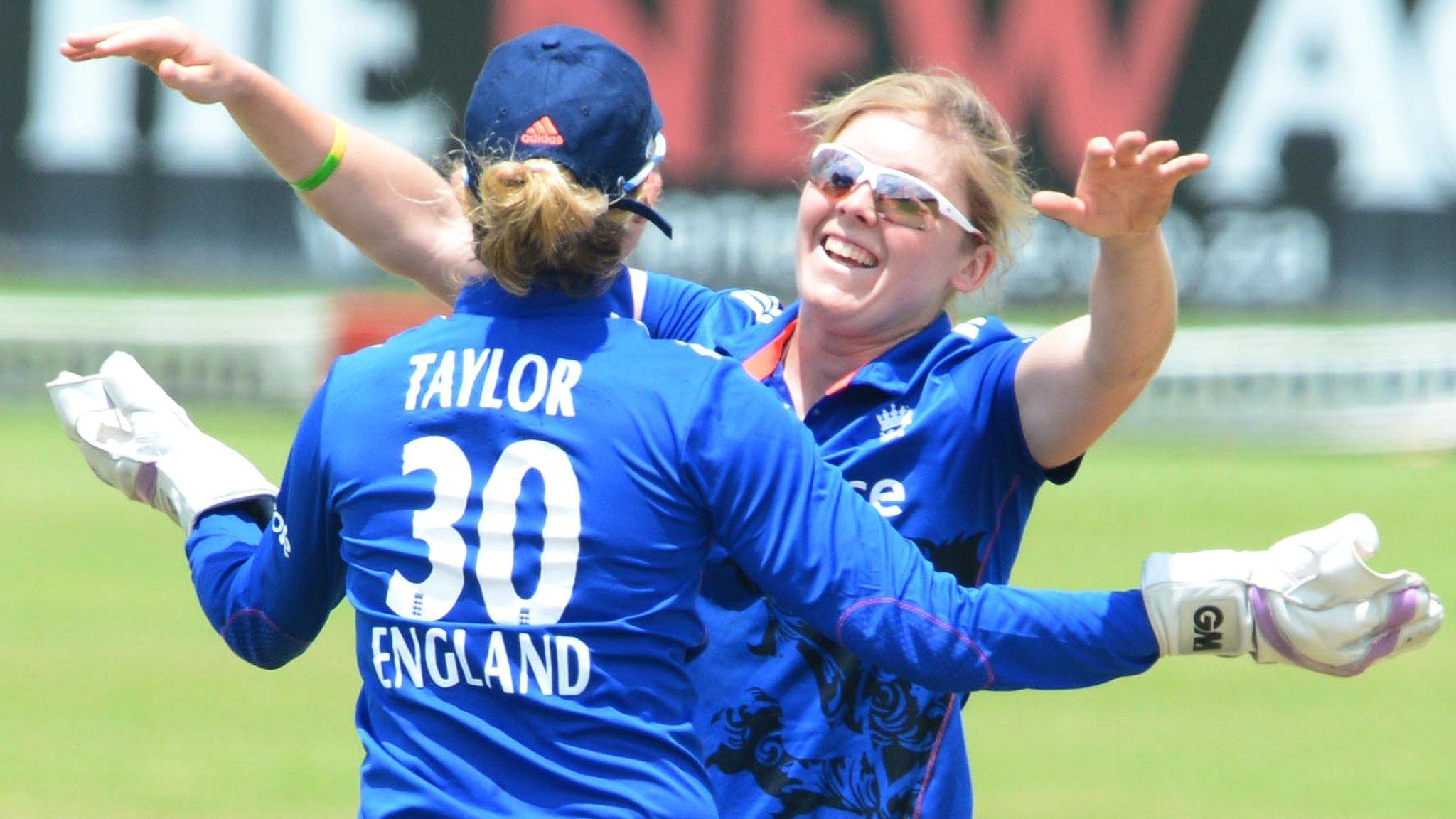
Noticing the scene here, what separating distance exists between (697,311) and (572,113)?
96 centimetres

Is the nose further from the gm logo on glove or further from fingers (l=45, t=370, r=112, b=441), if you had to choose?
fingers (l=45, t=370, r=112, b=441)

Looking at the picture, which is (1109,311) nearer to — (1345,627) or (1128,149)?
(1128,149)

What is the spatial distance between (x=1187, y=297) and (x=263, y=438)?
7.45 meters

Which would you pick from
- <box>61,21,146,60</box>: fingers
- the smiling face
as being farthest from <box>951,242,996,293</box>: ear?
<box>61,21,146,60</box>: fingers

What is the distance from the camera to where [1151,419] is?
48.1 feet

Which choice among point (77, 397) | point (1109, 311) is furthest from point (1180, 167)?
point (77, 397)

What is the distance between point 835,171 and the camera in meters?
3.06

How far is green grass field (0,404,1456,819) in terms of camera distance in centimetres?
586

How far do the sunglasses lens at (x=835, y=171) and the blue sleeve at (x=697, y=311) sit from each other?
0.28 metres

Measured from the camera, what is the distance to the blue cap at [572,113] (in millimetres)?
2416

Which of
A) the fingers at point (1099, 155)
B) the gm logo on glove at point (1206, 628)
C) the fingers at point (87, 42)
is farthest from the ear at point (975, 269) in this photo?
the fingers at point (87, 42)

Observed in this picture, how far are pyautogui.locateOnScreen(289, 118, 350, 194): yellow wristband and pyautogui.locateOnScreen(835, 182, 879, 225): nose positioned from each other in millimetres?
886

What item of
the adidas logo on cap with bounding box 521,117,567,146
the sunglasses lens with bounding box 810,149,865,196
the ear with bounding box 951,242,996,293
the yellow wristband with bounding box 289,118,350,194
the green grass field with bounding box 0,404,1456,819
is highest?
the adidas logo on cap with bounding box 521,117,567,146

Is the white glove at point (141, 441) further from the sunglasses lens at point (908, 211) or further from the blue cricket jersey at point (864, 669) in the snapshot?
the sunglasses lens at point (908, 211)
